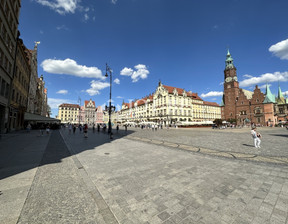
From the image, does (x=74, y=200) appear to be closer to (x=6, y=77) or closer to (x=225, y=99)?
(x=6, y=77)

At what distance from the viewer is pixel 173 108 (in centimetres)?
6122

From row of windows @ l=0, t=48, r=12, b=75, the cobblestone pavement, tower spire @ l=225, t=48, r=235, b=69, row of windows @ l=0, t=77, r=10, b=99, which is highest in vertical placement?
tower spire @ l=225, t=48, r=235, b=69

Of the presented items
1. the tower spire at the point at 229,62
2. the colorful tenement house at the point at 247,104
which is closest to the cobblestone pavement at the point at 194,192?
the colorful tenement house at the point at 247,104

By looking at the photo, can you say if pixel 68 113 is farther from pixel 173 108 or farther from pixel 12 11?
pixel 12 11

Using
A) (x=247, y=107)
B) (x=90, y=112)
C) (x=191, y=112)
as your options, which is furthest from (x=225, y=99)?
(x=90, y=112)

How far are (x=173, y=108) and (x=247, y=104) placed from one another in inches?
1445

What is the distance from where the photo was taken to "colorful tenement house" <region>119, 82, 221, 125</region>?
60469 millimetres

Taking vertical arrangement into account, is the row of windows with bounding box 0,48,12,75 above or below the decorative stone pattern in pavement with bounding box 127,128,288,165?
above

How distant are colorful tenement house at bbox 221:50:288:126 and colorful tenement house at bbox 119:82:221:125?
12556 millimetres

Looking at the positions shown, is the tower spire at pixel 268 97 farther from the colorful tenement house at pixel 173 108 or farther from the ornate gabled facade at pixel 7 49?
the ornate gabled facade at pixel 7 49

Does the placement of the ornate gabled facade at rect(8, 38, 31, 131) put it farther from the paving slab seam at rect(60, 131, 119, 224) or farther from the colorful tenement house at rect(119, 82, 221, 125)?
the colorful tenement house at rect(119, 82, 221, 125)

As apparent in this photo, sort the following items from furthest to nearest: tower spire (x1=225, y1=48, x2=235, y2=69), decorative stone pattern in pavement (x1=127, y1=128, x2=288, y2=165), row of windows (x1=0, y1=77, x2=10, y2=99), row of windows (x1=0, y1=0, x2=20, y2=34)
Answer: tower spire (x1=225, y1=48, x2=235, y2=69) < row of windows (x1=0, y1=77, x2=10, y2=99) < row of windows (x1=0, y1=0, x2=20, y2=34) < decorative stone pattern in pavement (x1=127, y1=128, x2=288, y2=165)

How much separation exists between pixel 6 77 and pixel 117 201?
72.6ft

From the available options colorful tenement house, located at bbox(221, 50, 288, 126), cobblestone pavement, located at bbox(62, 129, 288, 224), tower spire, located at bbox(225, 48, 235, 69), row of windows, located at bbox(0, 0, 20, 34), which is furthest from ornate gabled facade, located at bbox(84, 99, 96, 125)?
cobblestone pavement, located at bbox(62, 129, 288, 224)
